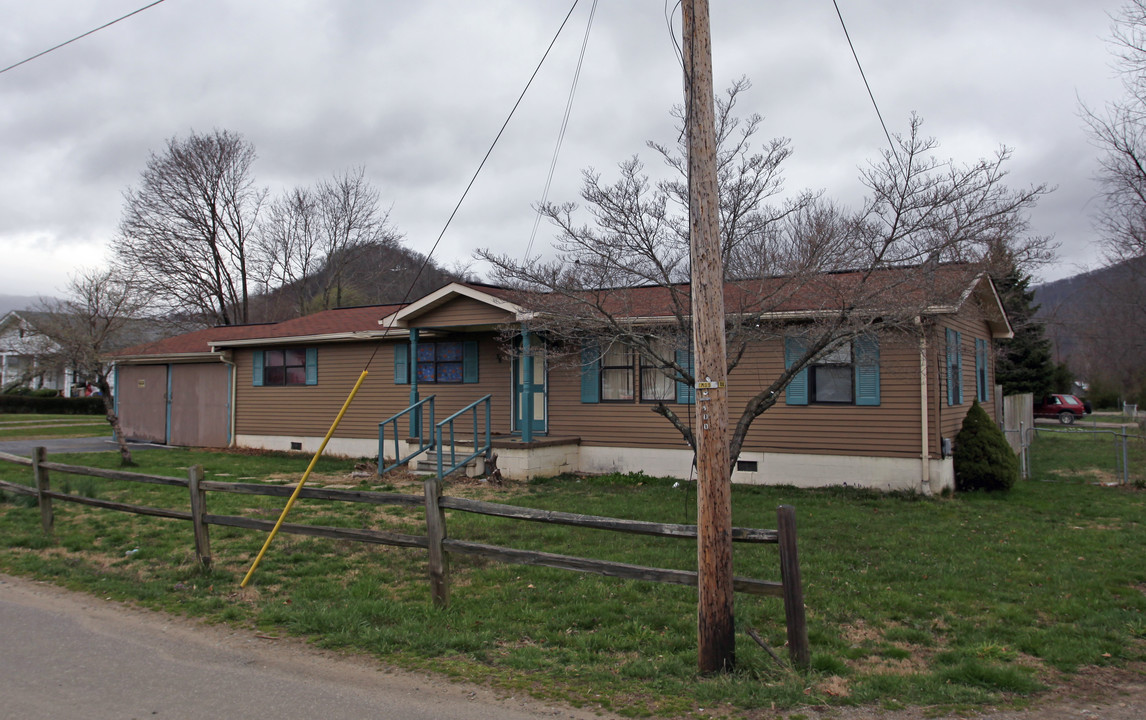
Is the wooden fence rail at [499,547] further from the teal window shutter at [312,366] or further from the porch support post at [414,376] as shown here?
the teal window shutter at [312,366]

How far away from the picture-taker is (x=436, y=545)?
605cm

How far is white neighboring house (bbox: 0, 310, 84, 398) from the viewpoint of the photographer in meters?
18.7

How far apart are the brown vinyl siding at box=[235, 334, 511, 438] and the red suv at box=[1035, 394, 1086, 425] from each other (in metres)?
30.0

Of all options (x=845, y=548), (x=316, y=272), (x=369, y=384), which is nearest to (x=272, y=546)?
(x=845, y=548)

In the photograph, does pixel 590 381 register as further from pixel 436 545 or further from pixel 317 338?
pixel 436 545

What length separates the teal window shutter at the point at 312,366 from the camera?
18.6 metres

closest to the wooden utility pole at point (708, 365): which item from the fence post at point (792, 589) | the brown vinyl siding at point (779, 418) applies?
the fence post at point (792, 589)

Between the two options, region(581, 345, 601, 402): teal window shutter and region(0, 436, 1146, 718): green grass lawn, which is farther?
region(581, 345, 601, 402): teal window shutter

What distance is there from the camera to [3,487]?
9.97m

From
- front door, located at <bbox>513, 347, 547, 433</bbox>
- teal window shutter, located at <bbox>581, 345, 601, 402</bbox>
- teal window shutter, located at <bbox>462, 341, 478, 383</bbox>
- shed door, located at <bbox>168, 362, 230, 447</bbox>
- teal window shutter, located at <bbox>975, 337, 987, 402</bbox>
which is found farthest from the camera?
shed door, located at <bbox>168, 362, 230, 447</bbox>

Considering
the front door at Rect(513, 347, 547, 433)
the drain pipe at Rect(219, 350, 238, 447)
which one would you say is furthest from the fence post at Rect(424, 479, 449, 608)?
the drain pipe at Rect(219, 350, 238, 447)

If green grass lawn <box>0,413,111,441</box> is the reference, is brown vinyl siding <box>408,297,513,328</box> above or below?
above

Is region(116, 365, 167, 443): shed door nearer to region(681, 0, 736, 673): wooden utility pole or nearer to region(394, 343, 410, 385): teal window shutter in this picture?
region(394, 343, 410, 385): teal window shutter

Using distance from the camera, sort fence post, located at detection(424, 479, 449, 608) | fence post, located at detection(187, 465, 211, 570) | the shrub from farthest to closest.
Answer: the shrub < fence post, located at detection(187, 465, 211, 570) < fence post, located at detection(424, 479, 449, 608)
